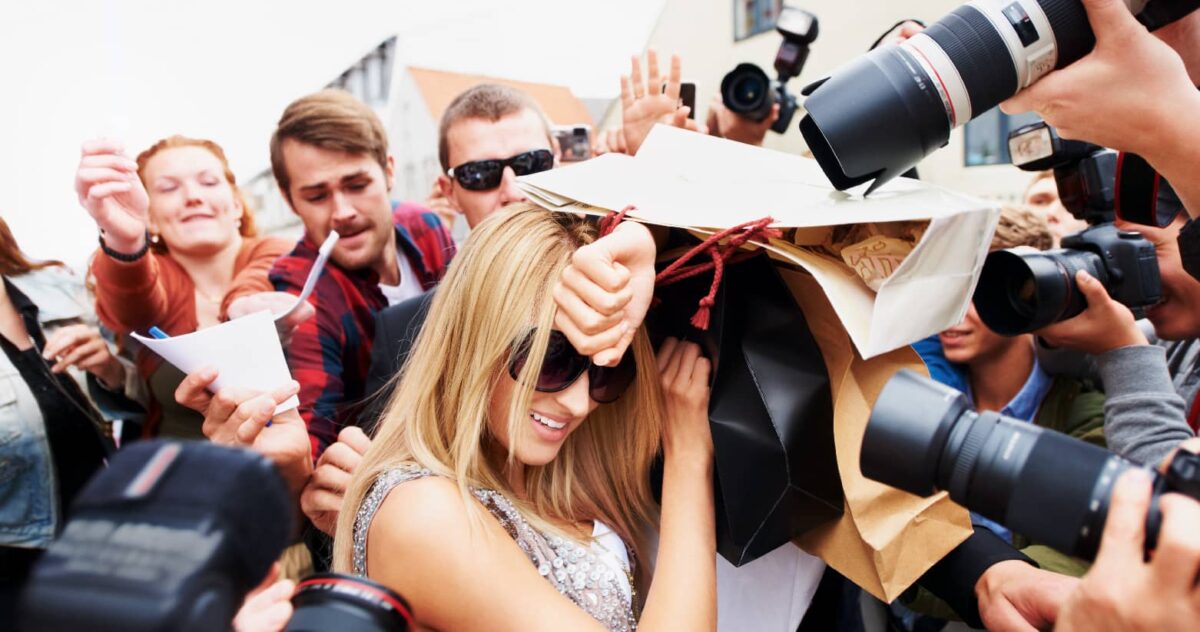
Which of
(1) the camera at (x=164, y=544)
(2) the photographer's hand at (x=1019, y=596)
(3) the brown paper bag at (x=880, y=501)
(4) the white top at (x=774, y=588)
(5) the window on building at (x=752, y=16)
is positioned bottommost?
(4) the white top at (x=774, y=588)

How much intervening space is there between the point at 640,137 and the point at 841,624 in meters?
1.35

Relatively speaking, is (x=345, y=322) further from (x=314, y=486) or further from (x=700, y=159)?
(x=700, y=159)

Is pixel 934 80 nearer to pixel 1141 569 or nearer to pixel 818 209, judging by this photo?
pixel 818 209

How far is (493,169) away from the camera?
83.1 inches

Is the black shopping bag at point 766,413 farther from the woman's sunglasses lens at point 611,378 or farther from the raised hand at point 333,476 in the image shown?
the raised hand at point 333,476

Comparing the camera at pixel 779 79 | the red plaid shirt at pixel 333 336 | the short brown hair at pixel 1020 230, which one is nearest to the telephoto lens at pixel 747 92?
the camera at pixel 779 79

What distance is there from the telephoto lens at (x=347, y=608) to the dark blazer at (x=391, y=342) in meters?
1.05

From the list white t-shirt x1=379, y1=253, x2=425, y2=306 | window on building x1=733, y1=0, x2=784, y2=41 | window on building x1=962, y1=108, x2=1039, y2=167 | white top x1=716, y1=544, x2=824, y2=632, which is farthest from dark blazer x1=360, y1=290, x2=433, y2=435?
window on building x1=733, y1=0, x2=784, y2=41

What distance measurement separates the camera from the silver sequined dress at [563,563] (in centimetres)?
→ 112

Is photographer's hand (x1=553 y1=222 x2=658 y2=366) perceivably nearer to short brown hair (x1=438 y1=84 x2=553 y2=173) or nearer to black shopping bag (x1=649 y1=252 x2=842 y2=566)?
black shopping bag (x1=649 y1=252 x2=842 y2=566)

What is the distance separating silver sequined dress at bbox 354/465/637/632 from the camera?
112 centimetres

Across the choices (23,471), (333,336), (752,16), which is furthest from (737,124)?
(752,16)

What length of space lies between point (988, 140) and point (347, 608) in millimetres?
6472

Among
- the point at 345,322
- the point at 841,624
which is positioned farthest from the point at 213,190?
the point at 841,624
